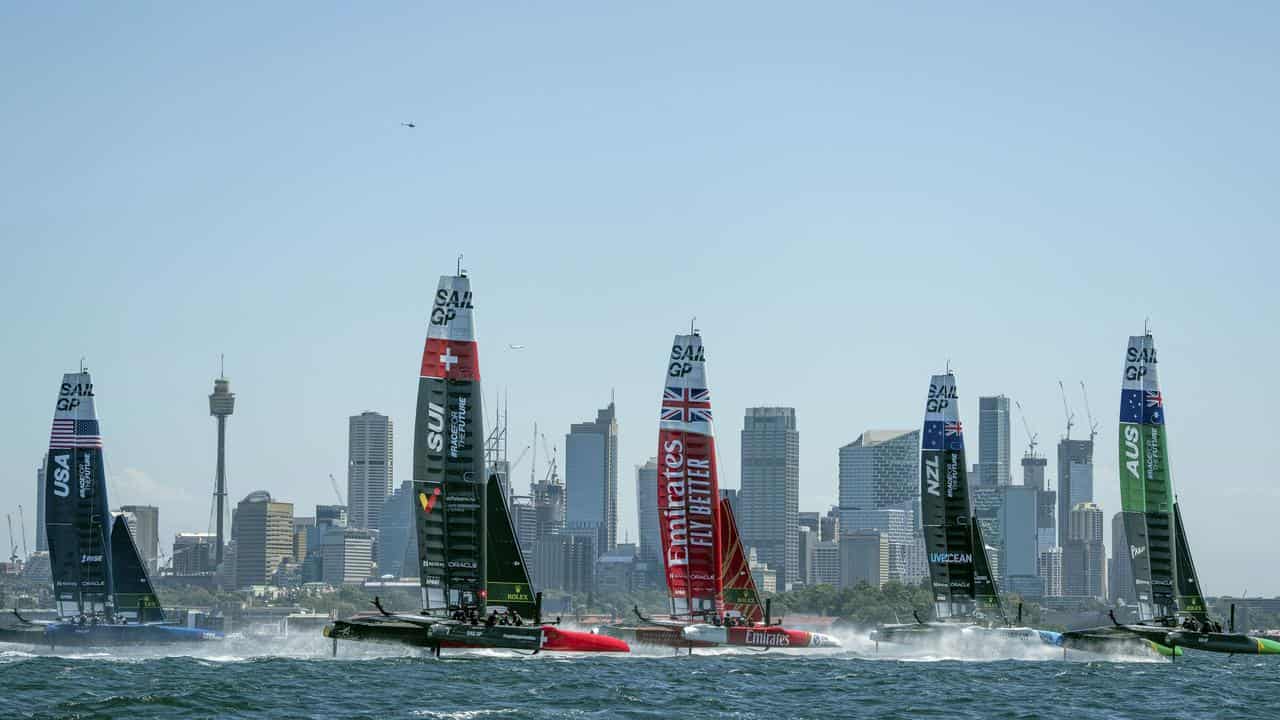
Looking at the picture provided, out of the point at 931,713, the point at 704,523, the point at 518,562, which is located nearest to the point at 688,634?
the point at 704,523

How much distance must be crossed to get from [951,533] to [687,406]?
1750 centimetres

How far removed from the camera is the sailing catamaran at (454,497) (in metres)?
73.1

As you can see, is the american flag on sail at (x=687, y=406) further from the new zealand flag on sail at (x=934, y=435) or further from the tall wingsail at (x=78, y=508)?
the tall wingsail at (x=78, y=508)

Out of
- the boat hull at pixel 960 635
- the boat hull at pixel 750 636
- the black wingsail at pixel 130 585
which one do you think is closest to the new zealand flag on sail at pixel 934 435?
the boat hull at pixel 960 635

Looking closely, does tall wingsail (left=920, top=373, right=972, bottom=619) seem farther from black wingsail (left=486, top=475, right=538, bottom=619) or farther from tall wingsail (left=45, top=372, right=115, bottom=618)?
tall wingsail (left=45, top=372, right=115, bottom=618)

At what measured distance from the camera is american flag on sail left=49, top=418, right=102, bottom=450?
9325cm

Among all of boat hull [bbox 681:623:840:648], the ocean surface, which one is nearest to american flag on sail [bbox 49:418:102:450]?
the ocean surface

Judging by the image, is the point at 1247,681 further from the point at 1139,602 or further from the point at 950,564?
the point at 950,564

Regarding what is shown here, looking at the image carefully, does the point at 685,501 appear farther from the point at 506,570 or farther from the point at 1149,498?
→ the point at 1149,498

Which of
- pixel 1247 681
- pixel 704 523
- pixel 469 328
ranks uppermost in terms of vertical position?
pixel 469 328

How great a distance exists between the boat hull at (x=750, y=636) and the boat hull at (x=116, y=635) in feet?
88.0

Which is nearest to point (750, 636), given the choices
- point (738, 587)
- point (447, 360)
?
point (738, 587)

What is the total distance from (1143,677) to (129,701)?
38891mm

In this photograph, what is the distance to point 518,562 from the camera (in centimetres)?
7662
